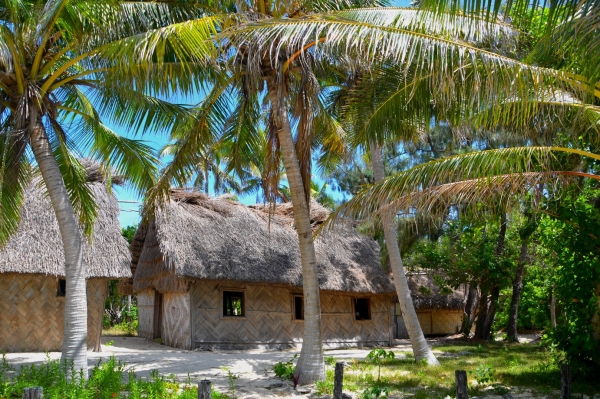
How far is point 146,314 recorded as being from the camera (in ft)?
55.3

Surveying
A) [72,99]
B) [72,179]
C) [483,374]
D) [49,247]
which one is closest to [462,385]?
[483,374]

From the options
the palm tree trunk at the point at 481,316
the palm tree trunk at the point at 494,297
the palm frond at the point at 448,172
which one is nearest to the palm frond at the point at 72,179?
the palm frond at the point at 448,172

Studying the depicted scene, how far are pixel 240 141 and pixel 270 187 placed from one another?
1476 millimetres

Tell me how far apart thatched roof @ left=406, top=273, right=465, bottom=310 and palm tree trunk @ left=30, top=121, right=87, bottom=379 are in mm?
13514

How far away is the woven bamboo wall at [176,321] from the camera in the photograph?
13891mm

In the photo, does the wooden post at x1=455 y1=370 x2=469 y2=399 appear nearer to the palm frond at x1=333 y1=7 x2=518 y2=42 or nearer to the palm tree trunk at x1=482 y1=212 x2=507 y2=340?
the palm frond at x1=333 y1=7 x2=518 y2=42

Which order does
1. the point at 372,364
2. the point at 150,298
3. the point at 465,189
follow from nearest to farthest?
the point at 465,189, the point at 372,364, the point at 150,298

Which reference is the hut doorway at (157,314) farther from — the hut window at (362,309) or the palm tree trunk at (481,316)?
the palm tree trunk at (481,316)

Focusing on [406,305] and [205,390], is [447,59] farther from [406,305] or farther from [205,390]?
[406,305]

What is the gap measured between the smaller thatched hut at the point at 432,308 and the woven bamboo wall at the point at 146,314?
Answer: 817cm

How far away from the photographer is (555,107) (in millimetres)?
6609

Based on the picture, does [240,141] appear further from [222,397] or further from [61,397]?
[61,397]

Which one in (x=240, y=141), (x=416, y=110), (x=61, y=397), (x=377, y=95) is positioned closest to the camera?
(x=61, y=397)

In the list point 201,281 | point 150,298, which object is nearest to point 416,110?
point 201,281
